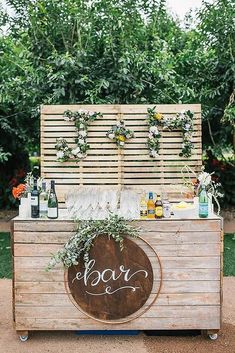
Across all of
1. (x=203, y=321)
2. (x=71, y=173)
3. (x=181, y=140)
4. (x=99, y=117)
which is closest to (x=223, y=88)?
(x=181, y=140)

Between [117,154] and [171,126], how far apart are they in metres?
0.69

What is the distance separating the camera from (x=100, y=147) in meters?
5.65

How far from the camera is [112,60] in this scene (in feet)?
22.1

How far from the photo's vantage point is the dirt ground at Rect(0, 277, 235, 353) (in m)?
3.47

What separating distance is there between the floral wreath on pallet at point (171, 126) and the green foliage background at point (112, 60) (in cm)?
123

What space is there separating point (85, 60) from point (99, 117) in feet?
4.89

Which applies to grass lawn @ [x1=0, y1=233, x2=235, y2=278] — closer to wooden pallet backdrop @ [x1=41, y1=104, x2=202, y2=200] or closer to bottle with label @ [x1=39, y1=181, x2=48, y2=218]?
wooden pallet backdrop @ [x1=41, y1=104, x2=202, y2=200]

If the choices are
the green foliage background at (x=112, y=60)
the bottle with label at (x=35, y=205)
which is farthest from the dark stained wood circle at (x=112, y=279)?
the green foliage background at (x=112, y=60)

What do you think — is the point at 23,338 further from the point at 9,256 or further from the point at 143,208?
the point at 9,256

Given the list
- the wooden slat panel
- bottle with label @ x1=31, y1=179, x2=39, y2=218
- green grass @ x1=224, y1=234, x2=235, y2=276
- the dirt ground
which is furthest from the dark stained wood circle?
the wooden slat panel

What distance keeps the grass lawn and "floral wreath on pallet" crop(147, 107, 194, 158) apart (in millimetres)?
1383

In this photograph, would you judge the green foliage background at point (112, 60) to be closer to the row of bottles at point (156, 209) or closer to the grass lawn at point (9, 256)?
the grass lawn at point (9, 256)

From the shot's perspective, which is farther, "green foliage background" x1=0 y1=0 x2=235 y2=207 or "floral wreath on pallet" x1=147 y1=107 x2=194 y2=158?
"green foliage background" x1=0 y1=0 x2=235 y2=207

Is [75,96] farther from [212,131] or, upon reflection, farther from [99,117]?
[212,131]
